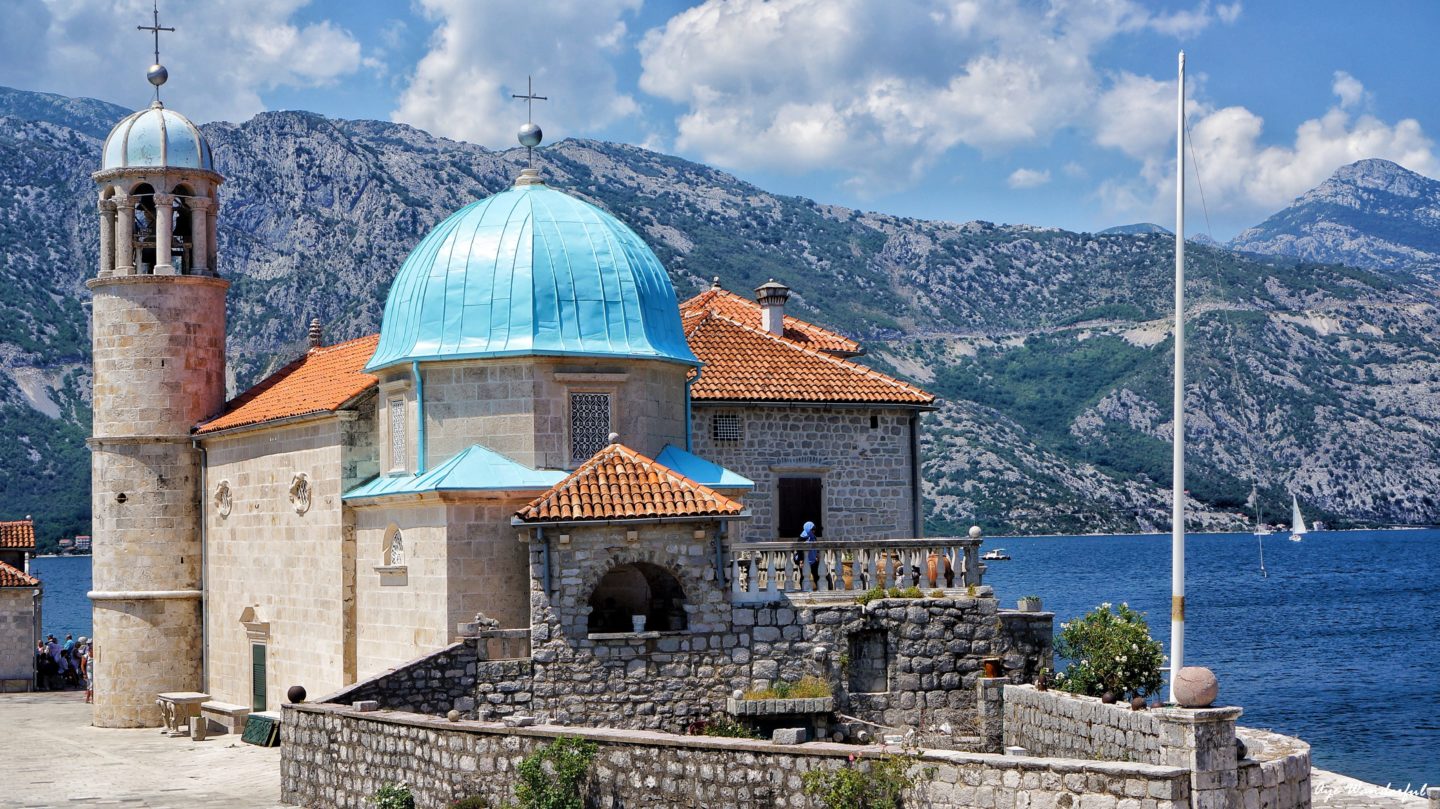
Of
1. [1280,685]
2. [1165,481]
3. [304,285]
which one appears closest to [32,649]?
[1280,685]

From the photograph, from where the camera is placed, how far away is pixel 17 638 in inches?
1634

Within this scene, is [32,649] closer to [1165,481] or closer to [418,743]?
[418,743]

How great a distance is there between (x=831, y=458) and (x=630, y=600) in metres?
6.80

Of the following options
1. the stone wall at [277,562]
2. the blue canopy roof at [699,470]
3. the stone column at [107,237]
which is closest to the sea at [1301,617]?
the blue canopy roof at [699,470]

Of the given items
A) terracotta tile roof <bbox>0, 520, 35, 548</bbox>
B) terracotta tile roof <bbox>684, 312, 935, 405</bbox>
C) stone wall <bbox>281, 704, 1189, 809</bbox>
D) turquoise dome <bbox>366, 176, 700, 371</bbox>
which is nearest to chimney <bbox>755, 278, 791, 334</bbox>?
terracotta tile roof <bbox>684, 312, 935, 405</bbox>

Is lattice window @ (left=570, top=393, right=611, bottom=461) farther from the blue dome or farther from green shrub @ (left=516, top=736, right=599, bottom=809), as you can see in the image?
the blue dome

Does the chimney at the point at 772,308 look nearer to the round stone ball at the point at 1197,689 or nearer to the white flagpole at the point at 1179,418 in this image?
the white flagpole at the point at 1179,418

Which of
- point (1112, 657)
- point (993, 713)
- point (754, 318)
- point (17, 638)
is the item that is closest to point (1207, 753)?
point (1112, 657)

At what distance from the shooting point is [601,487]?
2311 centimetres

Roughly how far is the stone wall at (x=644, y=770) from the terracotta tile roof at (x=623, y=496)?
11.7 ft

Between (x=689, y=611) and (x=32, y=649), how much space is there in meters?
25.0

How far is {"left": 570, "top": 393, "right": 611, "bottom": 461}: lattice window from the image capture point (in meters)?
→ 25.3

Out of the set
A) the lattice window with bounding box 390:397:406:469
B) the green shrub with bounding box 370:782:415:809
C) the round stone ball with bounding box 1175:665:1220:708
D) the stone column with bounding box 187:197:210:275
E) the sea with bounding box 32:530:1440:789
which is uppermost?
the stone column with bounding box 187:197:210:275

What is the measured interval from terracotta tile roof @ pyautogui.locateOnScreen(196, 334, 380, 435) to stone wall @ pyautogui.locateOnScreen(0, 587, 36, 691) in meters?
10.3
